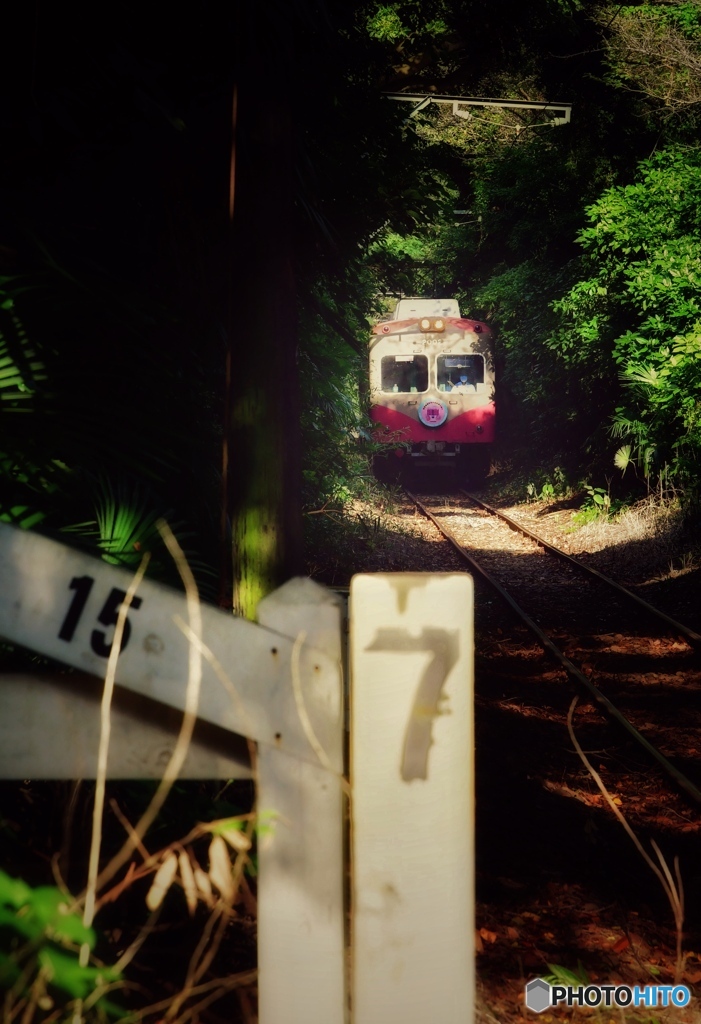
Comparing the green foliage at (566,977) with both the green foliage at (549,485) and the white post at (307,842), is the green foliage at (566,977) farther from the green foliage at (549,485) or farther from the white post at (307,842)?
the green foliage at (549,485)

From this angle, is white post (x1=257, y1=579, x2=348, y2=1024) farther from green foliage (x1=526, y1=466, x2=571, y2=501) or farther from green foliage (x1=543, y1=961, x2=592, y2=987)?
green foliage (x1=526, y1=466, x2=571, y2=501)

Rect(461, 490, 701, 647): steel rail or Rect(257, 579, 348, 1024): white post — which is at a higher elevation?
Rect(257, 579, 348, 1024): white post

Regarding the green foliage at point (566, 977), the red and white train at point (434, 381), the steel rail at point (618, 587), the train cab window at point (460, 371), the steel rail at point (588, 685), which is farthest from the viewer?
the train cab window at point (460, 371)

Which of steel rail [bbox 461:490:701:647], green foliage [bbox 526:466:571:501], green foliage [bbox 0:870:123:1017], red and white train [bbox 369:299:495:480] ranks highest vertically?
red and white train [bbox 369:299:495:480]

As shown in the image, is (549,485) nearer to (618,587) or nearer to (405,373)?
(405,373)

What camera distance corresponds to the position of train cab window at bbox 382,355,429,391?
63.3ft

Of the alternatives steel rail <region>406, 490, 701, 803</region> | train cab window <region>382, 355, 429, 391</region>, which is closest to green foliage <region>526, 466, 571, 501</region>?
train cab window <region>382, 355, 429, 391</region>

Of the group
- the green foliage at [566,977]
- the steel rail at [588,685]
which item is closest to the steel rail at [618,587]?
the steel rail at [588,685]

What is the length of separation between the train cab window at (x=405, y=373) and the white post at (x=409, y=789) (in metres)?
18.3

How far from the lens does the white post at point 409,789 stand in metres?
1.25

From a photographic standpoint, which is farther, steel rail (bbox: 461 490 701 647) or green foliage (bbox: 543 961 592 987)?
steel rail (bbox: 461 490 701 647)

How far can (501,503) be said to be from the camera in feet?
64.4

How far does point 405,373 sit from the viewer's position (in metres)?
19.4

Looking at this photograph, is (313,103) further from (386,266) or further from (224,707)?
(224,707)
